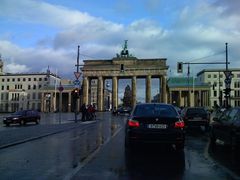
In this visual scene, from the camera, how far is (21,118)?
132 feet

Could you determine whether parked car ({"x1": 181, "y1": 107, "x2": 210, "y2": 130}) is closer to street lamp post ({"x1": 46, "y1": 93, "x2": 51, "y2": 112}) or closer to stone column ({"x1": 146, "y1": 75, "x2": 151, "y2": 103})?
stone column ({"x1": 146, "y1": 75, "x2": 151, "y2": 103})

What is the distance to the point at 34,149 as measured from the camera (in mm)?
15797

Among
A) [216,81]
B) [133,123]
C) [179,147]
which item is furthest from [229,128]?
[216,81]

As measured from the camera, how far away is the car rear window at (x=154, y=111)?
1420 cm

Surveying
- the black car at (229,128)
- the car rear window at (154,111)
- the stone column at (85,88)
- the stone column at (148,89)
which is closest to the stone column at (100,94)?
the stone column at (85,88)

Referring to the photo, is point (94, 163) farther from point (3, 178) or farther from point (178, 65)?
point (178, 65)

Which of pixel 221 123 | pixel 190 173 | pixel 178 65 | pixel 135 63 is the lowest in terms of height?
pixel 190 173

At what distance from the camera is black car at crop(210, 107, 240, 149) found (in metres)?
13.7

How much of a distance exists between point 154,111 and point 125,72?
112346mm

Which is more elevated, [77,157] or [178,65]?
[178,65]

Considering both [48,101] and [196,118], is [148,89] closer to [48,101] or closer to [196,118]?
[48,101]

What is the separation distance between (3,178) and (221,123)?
879cm

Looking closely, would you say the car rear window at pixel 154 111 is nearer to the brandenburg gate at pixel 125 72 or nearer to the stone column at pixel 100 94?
the brandenburg gate at pixel 125 72

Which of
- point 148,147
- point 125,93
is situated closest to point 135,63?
point 125,93
